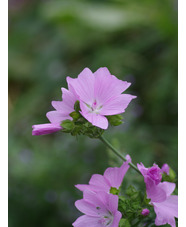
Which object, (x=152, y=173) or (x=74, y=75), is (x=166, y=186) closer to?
(x=152, y=173)

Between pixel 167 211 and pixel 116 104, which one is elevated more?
pixel 116 104

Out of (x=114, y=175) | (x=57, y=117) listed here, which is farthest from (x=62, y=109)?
(x=114, y=175)

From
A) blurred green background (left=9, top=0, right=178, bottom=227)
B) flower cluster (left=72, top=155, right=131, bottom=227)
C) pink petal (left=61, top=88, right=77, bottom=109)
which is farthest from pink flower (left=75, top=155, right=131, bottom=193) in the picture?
blurred green background (left=9, top=0, right=178, bottom=227)

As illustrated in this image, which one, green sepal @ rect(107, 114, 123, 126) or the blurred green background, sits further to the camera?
the blurred green background

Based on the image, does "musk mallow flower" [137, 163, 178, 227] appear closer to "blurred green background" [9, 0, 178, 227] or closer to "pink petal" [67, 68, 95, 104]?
"pink petal" [67, 68, 95, 104]


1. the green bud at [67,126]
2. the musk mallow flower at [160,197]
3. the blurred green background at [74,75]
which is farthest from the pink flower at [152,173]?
the blurred green background at [74,75]

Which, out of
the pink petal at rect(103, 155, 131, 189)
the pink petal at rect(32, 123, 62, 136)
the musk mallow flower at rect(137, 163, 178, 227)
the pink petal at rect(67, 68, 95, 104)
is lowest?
the musk mallow flower at rect(137, 163, 178, 227)

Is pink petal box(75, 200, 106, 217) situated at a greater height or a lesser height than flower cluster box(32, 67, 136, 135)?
lesser

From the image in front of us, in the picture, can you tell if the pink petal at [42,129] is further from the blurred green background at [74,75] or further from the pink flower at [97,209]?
the blurred green background at [74,75]
